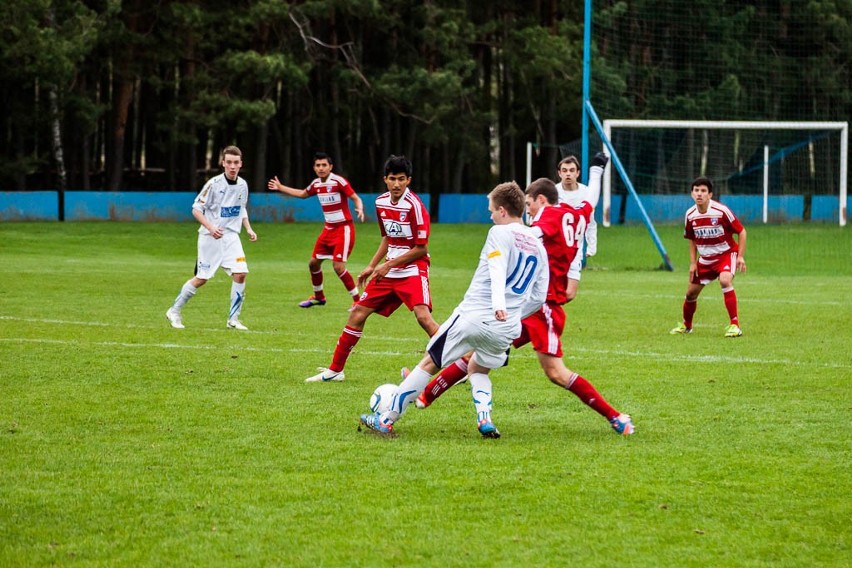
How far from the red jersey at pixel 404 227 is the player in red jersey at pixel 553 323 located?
1662mm

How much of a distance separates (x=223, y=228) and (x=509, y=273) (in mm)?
7935

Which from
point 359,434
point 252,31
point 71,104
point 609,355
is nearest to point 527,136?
point 252,31

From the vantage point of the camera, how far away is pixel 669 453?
7426 millimetres

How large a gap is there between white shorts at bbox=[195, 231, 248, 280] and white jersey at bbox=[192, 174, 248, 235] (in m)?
0.13

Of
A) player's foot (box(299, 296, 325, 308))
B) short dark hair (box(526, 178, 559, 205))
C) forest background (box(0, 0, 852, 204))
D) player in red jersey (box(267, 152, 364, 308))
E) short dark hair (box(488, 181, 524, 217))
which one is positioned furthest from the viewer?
forest background (box(0, 0, 852, 204))

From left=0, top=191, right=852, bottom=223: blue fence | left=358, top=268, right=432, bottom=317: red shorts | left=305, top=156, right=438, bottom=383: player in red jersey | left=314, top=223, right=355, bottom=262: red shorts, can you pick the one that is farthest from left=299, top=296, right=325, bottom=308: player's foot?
left=0, top=191, right=852, bottom=223: blue fence

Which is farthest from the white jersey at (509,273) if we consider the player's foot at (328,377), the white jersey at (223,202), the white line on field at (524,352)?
the white jersey at (223,202)

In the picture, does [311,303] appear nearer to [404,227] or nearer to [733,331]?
[733,331]

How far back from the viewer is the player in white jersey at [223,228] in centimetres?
1460

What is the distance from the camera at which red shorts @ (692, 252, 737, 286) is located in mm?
14680

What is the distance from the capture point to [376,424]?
25.9ft

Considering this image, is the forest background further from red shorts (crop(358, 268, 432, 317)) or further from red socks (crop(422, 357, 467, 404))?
red socks (crop(422, 357, 467, 404))

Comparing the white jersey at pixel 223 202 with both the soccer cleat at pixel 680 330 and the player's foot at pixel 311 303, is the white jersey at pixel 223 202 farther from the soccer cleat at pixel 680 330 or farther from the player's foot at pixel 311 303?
the soccer cleat at pixel 680 330

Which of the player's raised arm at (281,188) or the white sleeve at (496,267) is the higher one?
the player's raised arm at (281,188)
